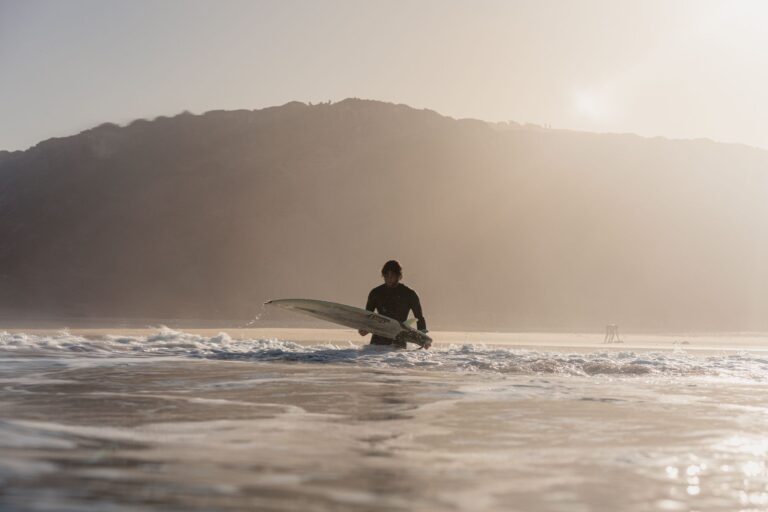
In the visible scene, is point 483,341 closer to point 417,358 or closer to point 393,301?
point 393,301

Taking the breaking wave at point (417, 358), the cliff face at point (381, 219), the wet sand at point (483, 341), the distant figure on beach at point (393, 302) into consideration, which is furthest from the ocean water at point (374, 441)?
the cliff face at point (381, 219)

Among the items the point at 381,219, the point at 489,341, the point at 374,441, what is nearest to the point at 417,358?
the point at 374,441

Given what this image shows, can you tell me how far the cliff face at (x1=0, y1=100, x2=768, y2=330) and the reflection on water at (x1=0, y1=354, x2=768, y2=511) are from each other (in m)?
60.7

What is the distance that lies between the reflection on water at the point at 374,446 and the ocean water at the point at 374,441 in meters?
0.01

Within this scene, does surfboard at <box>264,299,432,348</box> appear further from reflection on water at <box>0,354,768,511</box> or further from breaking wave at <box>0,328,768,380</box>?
reflection on water at <box>0,354,768,511</box>

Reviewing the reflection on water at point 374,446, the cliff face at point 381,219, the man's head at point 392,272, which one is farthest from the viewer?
the cliff face at point 381,219

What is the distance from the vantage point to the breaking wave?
11445 millimetres

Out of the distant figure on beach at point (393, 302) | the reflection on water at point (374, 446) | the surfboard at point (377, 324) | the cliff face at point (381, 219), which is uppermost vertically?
the cliff face at point (381, 219)

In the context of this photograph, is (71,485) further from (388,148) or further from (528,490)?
(388,148)

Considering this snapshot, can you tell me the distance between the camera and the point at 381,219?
3356 inches

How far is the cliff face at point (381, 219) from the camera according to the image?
77938mm

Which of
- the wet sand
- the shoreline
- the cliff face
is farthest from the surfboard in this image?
the cliff face

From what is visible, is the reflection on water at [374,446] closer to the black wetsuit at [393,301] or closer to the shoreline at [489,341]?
the black wetsuit at [393,301]

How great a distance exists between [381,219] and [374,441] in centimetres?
8027
